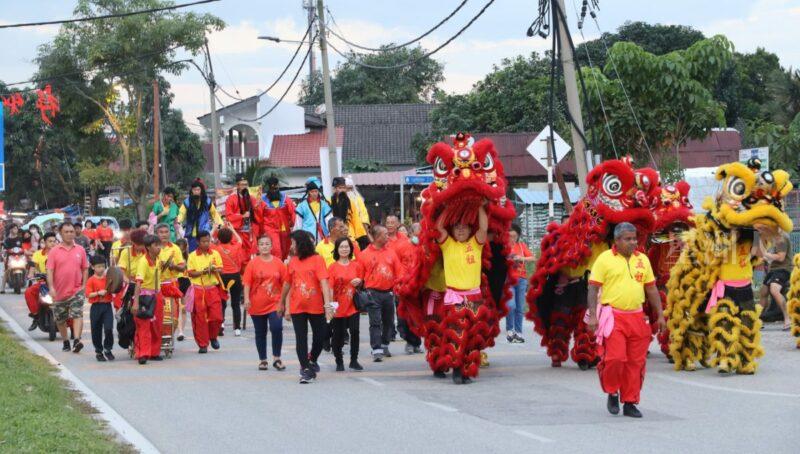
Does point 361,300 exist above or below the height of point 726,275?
below

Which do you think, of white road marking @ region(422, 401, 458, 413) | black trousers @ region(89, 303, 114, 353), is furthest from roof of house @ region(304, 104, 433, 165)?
white road marking @ region(422, 401, 458, 413)

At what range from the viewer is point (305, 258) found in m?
13.5

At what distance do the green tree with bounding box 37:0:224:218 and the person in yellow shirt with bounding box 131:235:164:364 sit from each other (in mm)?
40752

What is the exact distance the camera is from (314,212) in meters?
19.7

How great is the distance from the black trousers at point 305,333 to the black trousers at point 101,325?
143 inches

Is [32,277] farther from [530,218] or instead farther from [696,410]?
[530,218]

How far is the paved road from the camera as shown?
931cm

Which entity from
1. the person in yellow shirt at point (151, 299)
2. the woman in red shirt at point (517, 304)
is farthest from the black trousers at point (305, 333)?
the woman in red shirt at point (517, 304)

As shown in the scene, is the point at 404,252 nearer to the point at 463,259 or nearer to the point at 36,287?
the point at 463,259

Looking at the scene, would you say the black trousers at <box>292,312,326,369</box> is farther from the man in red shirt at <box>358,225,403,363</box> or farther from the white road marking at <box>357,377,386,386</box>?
the man in red shirt at <box>358,225,403,363</box>

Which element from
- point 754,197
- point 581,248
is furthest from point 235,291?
point 754,197

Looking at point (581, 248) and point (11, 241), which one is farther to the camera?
point (11, 241)

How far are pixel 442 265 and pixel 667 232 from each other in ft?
9.39

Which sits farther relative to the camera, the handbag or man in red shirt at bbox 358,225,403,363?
man in red shirt at bbox 358,225,403,363
